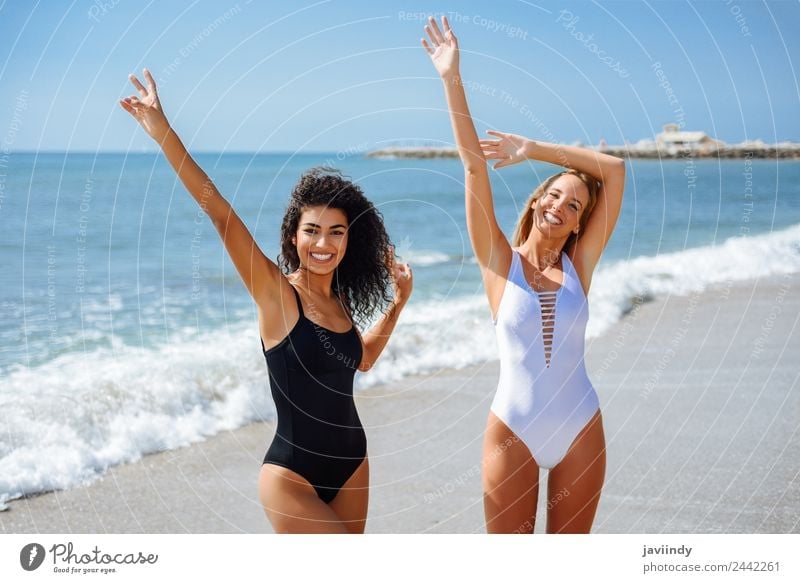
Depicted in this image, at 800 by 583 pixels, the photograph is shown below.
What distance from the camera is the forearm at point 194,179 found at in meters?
3.23

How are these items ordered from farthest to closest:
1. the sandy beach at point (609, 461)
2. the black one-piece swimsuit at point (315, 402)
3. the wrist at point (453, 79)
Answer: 1. the sandy beach at point (609, 461)
2. the wrist at point (453, 79)
3. the black one-piece swimsuit at point (315, 402)

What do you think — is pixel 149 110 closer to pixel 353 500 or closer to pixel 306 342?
pixel 306 342

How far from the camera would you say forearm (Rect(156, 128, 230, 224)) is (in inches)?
127

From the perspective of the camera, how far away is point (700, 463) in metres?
5.66

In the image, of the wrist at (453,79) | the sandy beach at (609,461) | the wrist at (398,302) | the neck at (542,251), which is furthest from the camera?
Result: the sandy beach at (609,461)

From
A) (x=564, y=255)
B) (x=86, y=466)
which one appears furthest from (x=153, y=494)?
(x=564, y=255)

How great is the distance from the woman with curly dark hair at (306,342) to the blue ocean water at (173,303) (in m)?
1.09

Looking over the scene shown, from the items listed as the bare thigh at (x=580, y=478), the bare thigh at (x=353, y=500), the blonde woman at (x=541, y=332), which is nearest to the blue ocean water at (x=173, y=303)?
the blonde woman at (x=541, y=332)

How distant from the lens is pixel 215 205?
3256mm

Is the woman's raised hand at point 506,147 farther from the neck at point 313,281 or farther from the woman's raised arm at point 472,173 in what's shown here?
the neck at point 313,281

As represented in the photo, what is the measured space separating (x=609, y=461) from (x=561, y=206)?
2.73m
